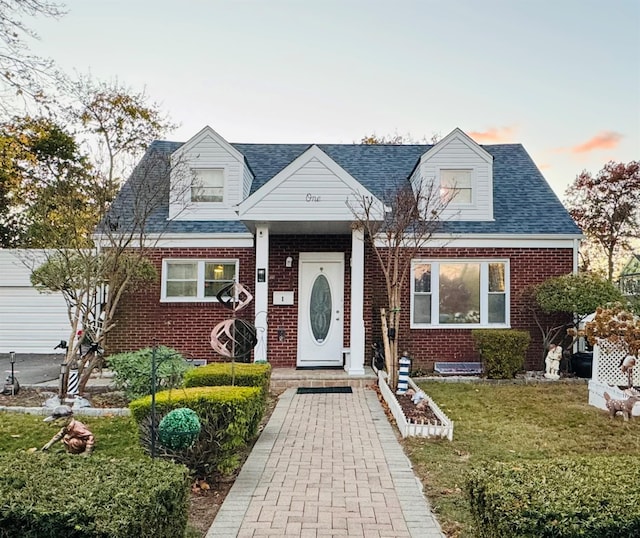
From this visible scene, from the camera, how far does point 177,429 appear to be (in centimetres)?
443

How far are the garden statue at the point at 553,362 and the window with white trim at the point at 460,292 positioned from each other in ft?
4.69

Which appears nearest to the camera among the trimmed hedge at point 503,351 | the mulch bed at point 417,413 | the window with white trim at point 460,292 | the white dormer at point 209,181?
the mulch bed at point 417,413

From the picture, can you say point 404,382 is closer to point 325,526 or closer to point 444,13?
point 325,526

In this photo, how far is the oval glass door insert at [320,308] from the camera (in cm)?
1242

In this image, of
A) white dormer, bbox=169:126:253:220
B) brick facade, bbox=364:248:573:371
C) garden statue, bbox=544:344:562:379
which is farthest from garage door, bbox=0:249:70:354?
garden statue, bbox=544:344:562:379

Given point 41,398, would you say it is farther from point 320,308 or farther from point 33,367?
point 320,308

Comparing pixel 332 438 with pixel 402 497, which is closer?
pixel 402 497

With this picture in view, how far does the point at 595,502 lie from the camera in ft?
8.82

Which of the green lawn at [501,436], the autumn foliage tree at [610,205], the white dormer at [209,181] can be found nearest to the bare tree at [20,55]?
the white dormer at [209,181]

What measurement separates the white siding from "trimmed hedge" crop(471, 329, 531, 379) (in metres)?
4.08

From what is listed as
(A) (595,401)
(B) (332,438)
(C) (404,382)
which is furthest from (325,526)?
(A) (595,401)

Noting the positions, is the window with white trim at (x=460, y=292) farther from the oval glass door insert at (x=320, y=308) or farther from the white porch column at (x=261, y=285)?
the white porch column at (x=261, y=285)

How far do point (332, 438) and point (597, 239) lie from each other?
22653 millimetres

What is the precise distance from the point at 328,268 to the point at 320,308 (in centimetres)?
97
